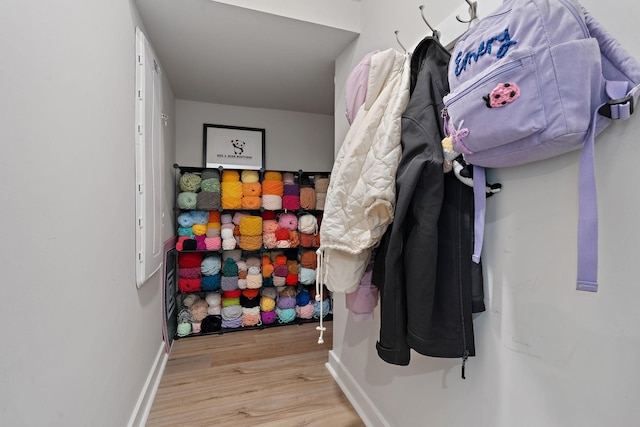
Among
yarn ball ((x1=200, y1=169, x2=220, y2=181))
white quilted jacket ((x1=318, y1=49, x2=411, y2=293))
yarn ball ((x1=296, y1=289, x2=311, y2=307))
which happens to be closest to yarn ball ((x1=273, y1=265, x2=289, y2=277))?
yarn ball ((x1=296, y1=289, x2=311, y2=307))

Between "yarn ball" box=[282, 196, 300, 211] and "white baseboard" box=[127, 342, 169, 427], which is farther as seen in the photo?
"yarn ball" box=[282, 196, 300, 211]

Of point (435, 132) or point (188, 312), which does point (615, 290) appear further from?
point (188, 312)

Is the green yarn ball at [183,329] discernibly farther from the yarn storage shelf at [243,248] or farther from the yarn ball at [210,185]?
the yarn ball at [210,185]

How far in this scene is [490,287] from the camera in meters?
0.79

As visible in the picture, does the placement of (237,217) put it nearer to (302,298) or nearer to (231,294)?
Answer: (231,294)

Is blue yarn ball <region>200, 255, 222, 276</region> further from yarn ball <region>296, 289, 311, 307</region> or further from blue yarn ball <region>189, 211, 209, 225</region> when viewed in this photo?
yarn ball <region>296, 289, 311, 307</region>

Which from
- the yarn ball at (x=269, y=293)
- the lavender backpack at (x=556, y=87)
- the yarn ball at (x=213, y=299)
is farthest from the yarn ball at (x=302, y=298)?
the lavender backpack at (x=556, y=87)

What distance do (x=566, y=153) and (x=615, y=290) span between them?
298 millimetres

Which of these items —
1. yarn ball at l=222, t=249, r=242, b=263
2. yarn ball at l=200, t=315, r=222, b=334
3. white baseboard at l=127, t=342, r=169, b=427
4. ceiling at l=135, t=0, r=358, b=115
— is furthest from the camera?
yarn ball at l=222, t=249, r=242, b=263

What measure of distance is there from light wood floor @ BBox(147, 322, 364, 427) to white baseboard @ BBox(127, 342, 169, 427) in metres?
0.04

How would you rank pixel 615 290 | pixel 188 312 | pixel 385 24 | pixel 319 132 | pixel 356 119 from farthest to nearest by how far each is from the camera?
pixel 319 132
pixel 188 312
pixel 385 24
pixel 356 119
pixel 615 290

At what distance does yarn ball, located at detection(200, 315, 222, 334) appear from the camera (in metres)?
2.32

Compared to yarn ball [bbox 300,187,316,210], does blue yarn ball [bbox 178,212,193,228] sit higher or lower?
lower

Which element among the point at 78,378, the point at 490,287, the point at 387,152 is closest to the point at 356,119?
the point at 387,152
